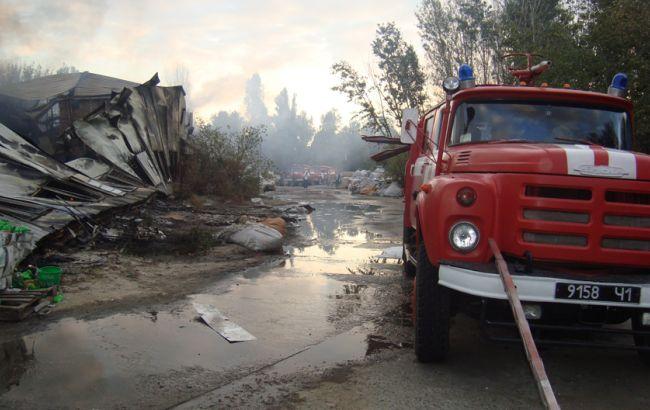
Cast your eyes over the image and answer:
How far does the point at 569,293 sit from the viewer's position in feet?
10.5

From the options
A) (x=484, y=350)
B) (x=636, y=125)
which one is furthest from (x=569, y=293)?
(x=636, y=125)

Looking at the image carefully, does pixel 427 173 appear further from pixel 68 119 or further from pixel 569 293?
pixel 68 119

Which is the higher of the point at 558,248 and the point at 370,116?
the point at 370,116

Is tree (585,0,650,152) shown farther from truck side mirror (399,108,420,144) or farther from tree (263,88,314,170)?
tree (263,88,314,170)

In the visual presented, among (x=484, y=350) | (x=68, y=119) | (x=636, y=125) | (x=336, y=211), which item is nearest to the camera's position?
(x=484, y=350)

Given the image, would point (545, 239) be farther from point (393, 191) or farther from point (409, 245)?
point (393, 191)

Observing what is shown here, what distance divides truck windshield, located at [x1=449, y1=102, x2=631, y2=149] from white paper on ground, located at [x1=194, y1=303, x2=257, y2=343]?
257cm

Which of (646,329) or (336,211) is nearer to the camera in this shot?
(646,329)

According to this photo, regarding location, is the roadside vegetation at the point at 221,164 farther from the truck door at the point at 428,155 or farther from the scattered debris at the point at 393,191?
the truck door at the point at 428,155

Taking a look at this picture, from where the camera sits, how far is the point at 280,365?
3883 millimetres

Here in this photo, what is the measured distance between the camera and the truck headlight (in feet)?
11.2

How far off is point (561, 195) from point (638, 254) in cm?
66

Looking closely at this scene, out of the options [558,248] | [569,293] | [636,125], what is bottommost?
[569,293]

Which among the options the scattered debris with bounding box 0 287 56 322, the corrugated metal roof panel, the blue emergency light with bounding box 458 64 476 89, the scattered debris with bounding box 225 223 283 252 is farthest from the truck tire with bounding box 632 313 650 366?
the corrugated metal roof panel
